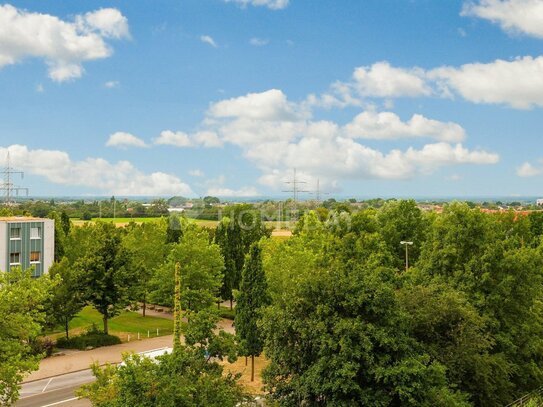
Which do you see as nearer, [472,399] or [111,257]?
[472,399]

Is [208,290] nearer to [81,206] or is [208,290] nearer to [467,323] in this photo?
[467,323]

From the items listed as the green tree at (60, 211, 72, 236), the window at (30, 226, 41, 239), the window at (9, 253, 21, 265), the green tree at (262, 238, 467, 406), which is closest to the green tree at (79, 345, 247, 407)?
the green tree at (262, 238, 467, 406)

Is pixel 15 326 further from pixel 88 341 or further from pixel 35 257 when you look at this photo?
pixel 35 257

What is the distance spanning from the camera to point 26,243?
4794 cm

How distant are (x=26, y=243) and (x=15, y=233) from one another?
52.2 inches

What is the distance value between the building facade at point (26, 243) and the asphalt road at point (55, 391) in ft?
57.6

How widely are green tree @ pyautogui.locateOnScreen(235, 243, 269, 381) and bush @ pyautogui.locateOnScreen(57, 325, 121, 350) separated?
12023 mm

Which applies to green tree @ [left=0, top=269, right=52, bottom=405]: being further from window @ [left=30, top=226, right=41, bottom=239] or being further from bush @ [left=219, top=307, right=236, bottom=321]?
window @ [left=30, top=226, right=41, bottom=239]

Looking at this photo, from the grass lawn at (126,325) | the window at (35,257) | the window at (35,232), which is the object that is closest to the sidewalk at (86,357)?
the grass lawn at (126,325)

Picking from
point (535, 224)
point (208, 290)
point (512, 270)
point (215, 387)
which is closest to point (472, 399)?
point (512, 270)

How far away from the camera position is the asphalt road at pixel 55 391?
27.4m

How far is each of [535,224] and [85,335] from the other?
51.3 meters

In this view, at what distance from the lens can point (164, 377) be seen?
47.7ft

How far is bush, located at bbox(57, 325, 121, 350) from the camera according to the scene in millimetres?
38312
